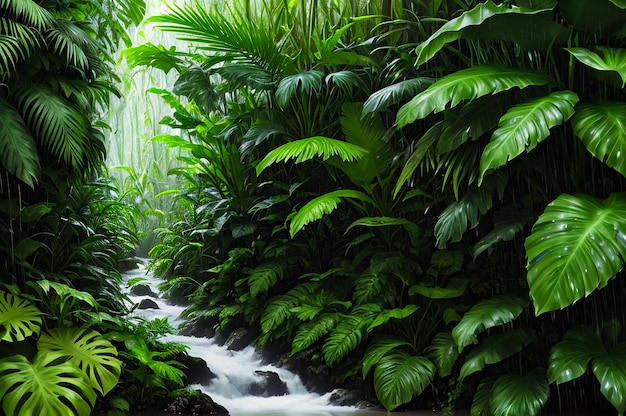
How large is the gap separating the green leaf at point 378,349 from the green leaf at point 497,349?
26.9 inches

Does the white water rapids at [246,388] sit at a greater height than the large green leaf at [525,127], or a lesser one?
lesser

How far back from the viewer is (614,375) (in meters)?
2.99

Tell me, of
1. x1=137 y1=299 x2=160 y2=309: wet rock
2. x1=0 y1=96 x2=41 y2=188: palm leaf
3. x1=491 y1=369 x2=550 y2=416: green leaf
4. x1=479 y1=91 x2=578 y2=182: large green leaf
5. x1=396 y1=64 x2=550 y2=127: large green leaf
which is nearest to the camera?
x1=479 y1=91 x2=578 y2=182: large green leaf

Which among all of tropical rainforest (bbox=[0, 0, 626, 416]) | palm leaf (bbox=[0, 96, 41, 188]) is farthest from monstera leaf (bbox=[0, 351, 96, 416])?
palm leaf (bbox=[0, 96, 41, 188])

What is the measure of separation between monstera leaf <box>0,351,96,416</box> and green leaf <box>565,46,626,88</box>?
11.0ft

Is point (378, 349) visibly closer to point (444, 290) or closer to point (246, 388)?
point (444, 290)

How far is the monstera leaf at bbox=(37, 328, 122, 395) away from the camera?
3566mm

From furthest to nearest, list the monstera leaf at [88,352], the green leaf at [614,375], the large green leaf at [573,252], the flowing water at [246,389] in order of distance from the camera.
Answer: the flowing water at [246,389] → the monstera leaf at [88,352] → the green leaf at [614,375] → the large green leaf at [573,252]

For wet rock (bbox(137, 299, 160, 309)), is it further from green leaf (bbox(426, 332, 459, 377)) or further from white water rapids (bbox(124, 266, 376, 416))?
green leaf (bbox(426, 332, 459, 377))

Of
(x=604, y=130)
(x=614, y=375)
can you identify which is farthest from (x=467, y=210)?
(x=614, y=375)

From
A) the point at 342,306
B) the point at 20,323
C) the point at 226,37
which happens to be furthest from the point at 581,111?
the point at 20,323

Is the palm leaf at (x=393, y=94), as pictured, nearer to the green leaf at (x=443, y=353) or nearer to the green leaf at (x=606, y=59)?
the green leaf at (x=606, y=59)

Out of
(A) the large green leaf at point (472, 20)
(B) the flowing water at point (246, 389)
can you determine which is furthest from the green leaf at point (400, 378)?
(A) the large green leaf at point (472, 20)

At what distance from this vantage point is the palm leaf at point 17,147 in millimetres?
3764
